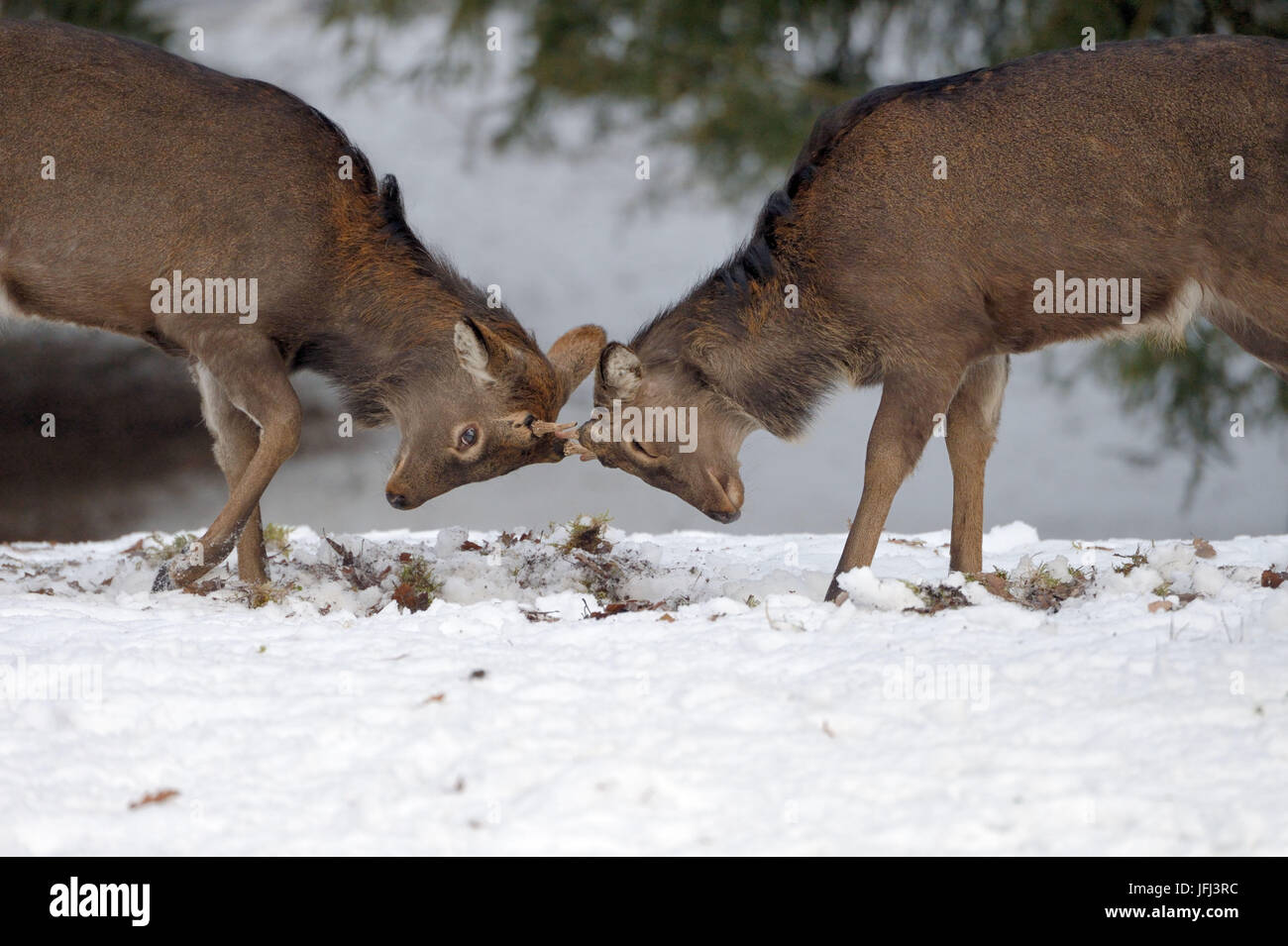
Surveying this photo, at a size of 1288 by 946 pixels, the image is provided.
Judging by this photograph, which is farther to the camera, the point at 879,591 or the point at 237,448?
the point at 237,448

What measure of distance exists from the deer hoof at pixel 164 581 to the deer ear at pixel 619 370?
2.29 meters

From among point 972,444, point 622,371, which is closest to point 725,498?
point 622,371

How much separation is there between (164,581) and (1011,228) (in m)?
4.28

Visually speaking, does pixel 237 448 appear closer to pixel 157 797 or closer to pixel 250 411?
pixel 250 411

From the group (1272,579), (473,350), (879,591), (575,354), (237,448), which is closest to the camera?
(879,591)

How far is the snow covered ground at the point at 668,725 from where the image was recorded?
10.6 feet

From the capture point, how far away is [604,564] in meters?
7.45

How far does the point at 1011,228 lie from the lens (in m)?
5.93

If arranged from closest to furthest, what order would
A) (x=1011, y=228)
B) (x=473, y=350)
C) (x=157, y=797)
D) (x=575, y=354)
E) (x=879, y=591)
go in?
(x=157, y=797) → (x=879, y=591) → (x=1011, y=228) → (x=473, y=350) → (x=575, y=354)

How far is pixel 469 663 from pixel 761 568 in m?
3.85

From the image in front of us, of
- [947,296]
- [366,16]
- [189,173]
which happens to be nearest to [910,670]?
[947,296]

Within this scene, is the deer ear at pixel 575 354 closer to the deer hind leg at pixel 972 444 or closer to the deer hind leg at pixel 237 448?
the deer hind leg at pixel 237 448

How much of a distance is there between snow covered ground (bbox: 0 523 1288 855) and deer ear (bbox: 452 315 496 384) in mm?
1295

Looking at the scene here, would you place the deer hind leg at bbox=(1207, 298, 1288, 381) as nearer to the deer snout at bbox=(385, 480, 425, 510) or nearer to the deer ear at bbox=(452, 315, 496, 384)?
the deer ear at bbox=(452, 315, 496, 384)
